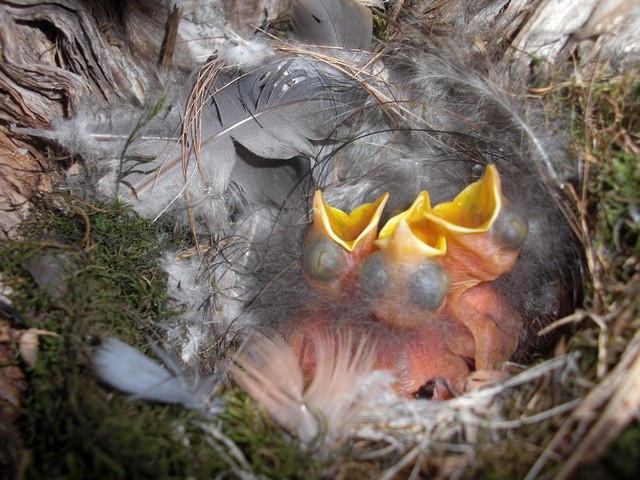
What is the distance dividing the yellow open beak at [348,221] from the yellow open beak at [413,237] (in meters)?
0.04

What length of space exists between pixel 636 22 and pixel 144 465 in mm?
1302

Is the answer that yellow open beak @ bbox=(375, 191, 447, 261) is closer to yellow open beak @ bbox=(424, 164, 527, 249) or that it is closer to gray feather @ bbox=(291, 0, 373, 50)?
yellow open beak @ bbox=(424, 164, 527, 249)

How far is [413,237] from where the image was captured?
0.94 m

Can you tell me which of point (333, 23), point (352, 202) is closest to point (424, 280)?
point (352, 202)

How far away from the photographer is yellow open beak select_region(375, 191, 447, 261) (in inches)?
37.2

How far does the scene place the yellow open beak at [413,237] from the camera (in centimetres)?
95

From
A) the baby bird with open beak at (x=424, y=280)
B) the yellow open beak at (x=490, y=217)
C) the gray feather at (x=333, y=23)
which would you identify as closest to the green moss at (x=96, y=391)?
the baby bird with open beak at (x=424, y=280)

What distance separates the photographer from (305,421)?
86 cm

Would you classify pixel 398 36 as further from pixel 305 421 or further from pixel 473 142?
pixel 305 421

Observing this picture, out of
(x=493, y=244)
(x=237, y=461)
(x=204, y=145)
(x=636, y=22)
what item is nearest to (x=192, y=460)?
(x=237, y=461)

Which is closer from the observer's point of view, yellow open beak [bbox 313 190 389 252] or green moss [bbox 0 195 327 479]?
green moss [bbox 0 195 327 479]

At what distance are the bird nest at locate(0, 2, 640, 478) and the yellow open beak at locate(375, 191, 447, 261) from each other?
0.26 metres

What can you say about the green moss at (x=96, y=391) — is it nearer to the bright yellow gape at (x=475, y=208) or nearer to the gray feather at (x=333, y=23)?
the bright yellow gape at (x=475, y=208)

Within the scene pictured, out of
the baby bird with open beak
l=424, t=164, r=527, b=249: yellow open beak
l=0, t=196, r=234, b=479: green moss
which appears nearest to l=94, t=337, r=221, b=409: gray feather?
l=0, t=196, r=234, b=479: green moss
